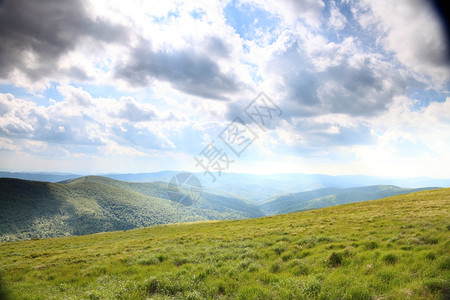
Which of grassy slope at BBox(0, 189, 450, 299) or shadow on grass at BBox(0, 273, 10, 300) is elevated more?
grassy slope at BBox(0, 189, 450, 299)

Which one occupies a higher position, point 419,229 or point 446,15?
point 446,15

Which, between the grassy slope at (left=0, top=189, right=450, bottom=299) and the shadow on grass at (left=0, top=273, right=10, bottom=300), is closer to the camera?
the grassy slope at (left=0, top=189, right=450, bottom=299)

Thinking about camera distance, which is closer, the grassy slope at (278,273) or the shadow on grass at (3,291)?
the grassy slope at (278,273)

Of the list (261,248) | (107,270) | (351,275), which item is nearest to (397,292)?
(351,275)

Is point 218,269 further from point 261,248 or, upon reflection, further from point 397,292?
point 397,292

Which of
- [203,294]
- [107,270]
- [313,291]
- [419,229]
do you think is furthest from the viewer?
[419,229]

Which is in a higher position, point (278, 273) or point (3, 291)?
point (278, 273)

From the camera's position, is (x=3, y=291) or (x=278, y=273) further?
(x=3, y=291)

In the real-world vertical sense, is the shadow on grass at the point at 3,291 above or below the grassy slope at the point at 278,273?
below

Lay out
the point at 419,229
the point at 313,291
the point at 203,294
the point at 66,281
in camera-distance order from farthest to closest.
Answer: the point at 419,229 < the point at 66,281 < the point at 203,294 < the point at 313,291

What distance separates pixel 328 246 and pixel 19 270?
2189cm

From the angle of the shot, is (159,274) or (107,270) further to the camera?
(107,270)

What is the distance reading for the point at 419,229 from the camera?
1367 centimetres

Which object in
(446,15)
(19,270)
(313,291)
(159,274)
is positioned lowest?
(19,270)
